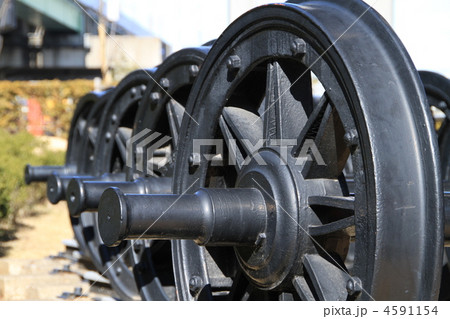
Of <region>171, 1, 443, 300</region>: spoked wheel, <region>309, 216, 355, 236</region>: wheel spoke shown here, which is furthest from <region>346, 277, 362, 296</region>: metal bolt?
<region>309, 216, 355, 236</region>: wheel spoke

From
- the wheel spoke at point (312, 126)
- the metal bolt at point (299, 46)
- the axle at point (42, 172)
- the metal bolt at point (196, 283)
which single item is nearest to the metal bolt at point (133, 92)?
the axle at point (42, 172)

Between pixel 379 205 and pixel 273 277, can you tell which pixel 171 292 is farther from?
pixel 379 205

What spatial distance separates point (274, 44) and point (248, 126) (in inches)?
18.2

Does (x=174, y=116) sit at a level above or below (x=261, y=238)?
above

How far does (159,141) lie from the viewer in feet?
13.6


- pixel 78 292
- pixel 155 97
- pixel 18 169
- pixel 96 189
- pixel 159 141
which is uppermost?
pixel 155 97

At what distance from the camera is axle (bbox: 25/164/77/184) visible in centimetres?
602

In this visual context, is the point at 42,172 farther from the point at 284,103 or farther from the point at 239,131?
the point at 284,103

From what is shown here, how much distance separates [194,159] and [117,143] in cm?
205

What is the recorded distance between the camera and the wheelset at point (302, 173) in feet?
6.11

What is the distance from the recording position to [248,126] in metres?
2.74

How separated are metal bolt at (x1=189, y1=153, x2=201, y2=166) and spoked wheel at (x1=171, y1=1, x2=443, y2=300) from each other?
0.01 meters

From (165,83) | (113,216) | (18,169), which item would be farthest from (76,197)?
(18,169)

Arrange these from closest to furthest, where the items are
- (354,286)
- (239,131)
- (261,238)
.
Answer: (354,286) → (261,238) → (239,131)
